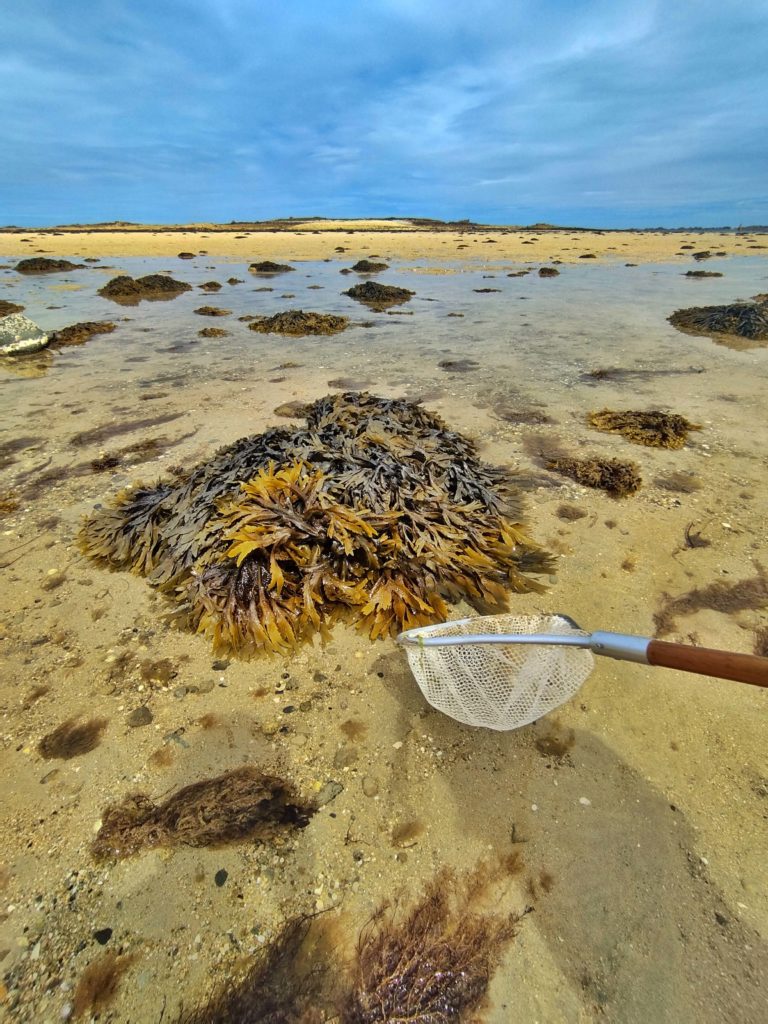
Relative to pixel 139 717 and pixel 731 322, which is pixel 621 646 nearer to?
pixel 139 717

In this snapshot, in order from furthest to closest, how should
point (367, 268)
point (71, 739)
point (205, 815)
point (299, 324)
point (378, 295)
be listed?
1. point (367, 268)
2. point (378, 295)
3. point (299, 324)
4. point (71, 739)
5. point (205, 815)

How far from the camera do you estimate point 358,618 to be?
3.41 m

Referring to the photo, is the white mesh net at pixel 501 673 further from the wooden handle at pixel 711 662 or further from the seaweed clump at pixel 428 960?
the seaweed clump at pixel 428 960

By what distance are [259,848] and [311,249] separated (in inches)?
1745

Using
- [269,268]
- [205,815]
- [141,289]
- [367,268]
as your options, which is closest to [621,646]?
[205,815]

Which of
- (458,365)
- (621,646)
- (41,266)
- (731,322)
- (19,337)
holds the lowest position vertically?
(458,365)

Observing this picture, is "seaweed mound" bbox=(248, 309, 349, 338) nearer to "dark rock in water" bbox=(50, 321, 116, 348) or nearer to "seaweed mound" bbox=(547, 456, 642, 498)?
"dark rock in water" bbox=(50, 321, 116, 348)

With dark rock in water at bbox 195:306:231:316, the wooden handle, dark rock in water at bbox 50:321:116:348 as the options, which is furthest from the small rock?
dark rock in water at bbox 195:306:231:316

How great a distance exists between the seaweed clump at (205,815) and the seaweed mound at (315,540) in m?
0.95

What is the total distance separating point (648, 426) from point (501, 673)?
17.7ft

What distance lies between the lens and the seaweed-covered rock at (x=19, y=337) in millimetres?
10641

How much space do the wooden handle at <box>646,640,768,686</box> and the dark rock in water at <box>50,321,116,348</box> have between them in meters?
14.0

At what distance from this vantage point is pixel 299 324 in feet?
42.4

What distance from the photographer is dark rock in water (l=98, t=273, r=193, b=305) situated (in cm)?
1881
